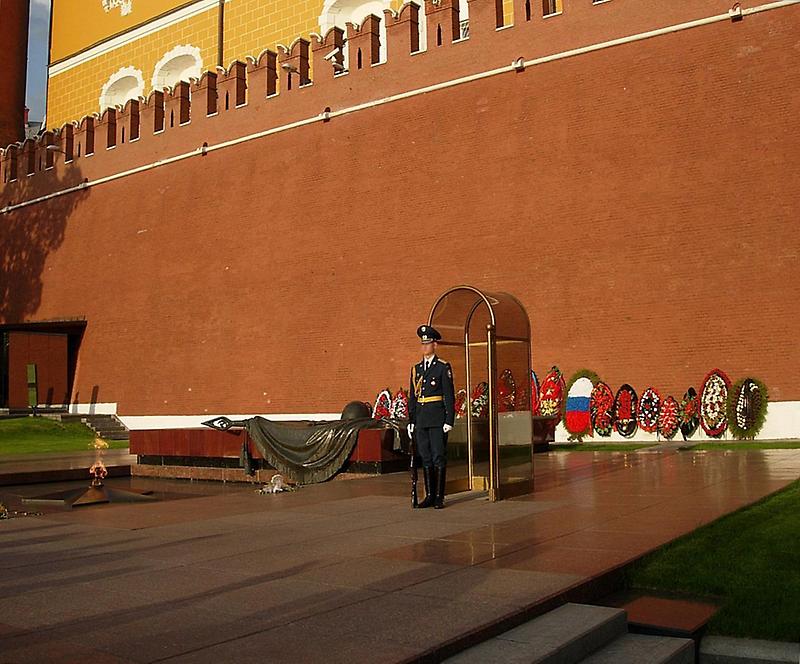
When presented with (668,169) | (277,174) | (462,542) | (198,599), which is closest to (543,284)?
(668,169)

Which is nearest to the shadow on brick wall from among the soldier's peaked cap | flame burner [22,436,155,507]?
flame burner [22,436,155,507]

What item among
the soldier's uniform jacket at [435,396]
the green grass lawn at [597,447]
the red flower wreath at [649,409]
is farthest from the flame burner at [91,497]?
the red flower wreath at [649,409]

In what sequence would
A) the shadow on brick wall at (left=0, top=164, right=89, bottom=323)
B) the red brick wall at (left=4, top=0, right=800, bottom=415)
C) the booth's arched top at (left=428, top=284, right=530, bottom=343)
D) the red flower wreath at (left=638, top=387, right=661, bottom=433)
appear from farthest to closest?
the shadow on brick wall at (left=0, top=164, right=89, bottom=323), the red flower wreath at (left=638, top=387, right=661, bottom=433), the red brick wall at (left=4, top=0, right=800, bottom=415), the booth's arched top at (left=428, top=284, right=530, bottom=343)

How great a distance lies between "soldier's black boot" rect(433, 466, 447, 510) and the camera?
6438 mm

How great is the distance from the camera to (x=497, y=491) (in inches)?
264

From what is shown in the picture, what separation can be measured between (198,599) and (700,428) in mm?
10837

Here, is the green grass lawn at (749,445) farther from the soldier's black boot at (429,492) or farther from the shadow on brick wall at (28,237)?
the shadow on brick wall at (28,237)

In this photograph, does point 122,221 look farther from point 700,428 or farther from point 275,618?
point 275,618

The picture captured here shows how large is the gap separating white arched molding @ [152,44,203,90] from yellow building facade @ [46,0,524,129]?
0.03m

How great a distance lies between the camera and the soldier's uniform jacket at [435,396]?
257 inches

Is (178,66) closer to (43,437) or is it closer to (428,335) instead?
(43,437)

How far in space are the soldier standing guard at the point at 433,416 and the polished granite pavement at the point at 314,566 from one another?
0.29m

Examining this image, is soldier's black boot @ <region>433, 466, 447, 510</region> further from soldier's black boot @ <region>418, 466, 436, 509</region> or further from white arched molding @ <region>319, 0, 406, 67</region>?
white arched molding @ <region>319, 0, 406, 67</region>

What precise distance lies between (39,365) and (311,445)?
17.2 meters
